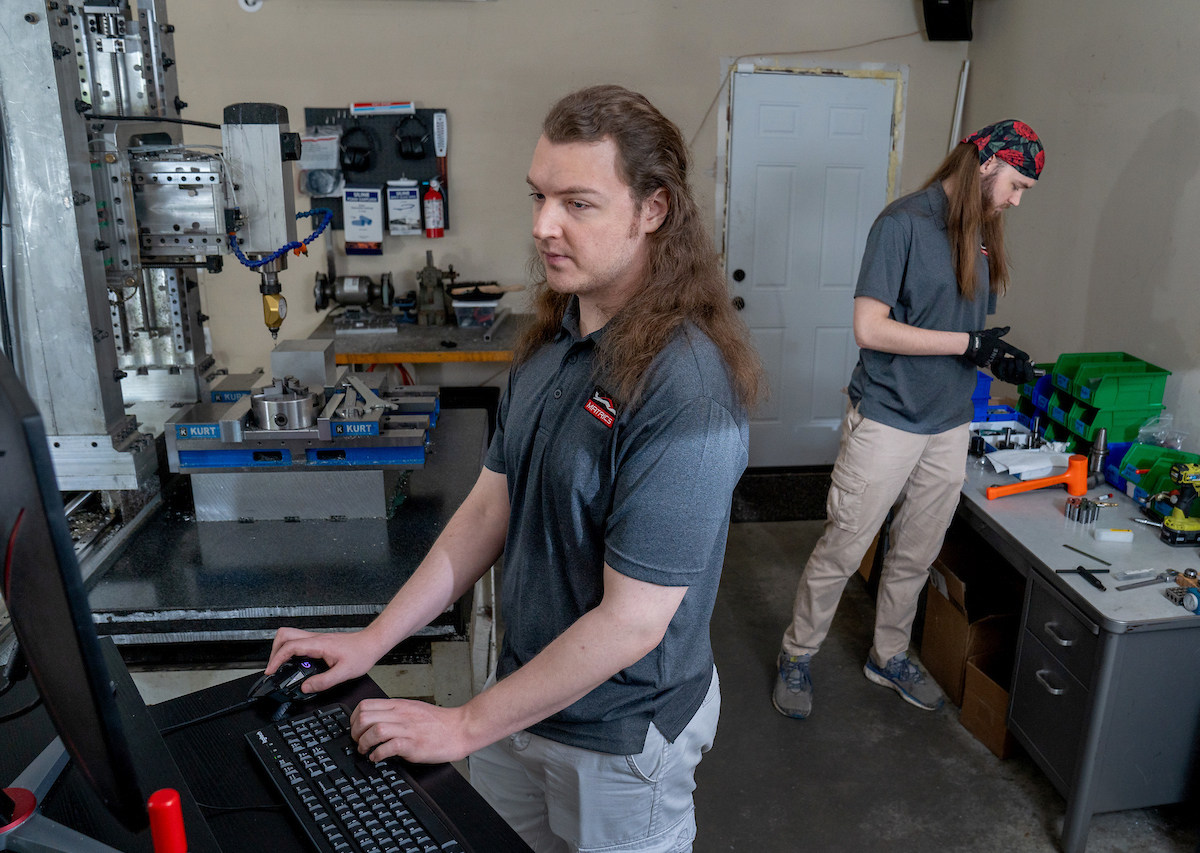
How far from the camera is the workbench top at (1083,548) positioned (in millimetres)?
1934

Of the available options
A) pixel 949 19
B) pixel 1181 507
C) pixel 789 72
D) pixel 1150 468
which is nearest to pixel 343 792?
pixel 1181 507

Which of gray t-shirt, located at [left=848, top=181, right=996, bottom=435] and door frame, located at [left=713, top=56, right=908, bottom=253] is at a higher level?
door frame, located at [left=713, top=56, right=908, bottom=253]

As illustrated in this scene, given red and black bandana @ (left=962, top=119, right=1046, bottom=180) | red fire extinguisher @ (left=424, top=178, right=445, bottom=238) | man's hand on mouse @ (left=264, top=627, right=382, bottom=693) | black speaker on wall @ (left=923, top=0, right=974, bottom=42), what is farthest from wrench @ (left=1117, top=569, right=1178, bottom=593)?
red fire extinguisher @ (left=424, top=178, right=445, bottom=238)

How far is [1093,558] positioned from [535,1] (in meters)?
3.11

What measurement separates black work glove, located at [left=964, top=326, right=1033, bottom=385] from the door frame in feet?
5.66

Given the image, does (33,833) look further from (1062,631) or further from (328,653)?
(1062,631)

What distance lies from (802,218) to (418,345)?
1.89 meters

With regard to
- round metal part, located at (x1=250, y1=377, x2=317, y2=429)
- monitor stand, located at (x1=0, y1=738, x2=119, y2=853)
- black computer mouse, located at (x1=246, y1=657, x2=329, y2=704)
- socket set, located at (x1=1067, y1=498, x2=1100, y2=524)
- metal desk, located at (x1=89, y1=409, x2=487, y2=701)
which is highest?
round metal part, located at (x1=250, y1=377, x2=317, y2=429)

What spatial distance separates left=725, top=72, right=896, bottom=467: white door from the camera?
404 cm

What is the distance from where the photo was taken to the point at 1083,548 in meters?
2.21

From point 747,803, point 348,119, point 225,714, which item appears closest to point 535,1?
point 348,119

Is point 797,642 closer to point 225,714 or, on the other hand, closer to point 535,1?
point 225,714

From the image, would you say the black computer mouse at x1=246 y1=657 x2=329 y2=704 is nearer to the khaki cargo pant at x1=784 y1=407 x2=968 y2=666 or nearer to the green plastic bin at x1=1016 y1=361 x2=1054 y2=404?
the khaki cargo pant at x1=784 y1=407 x2=968 y2=666

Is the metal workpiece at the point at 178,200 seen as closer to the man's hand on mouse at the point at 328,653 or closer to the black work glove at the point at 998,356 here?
the man's hand on mouse at the point at 328,653
